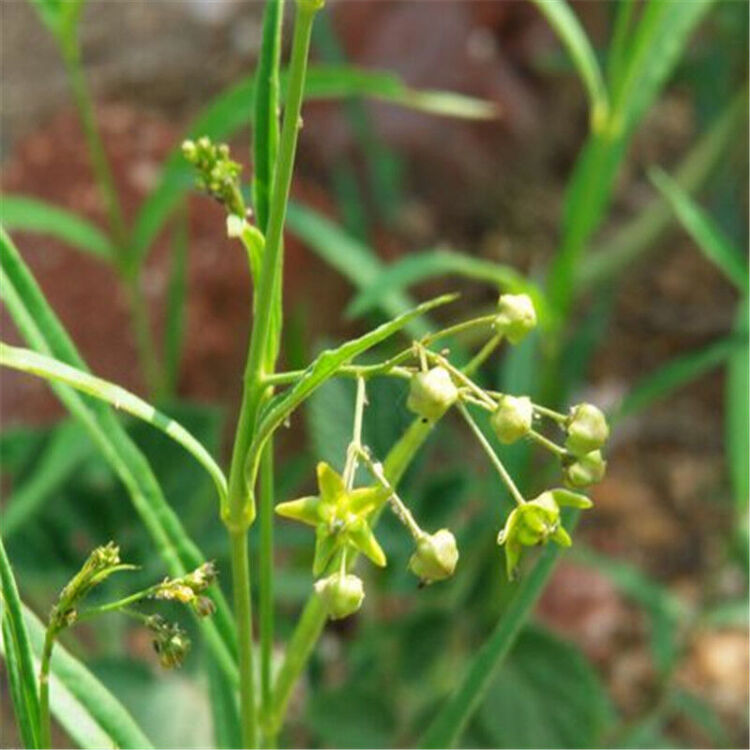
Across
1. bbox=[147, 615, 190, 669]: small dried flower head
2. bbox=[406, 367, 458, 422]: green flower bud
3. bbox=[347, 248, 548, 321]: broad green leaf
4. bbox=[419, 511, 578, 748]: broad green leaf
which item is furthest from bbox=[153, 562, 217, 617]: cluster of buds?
bbox=[347, 248, 548, 321]: broad green leaf

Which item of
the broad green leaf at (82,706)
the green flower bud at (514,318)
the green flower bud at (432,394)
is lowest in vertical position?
the broad green leaf at (82,706)

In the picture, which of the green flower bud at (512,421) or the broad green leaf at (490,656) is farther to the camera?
the broad green leaf at (490,656)

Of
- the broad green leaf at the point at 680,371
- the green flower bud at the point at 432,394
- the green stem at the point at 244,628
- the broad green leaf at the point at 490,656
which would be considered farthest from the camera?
the broad green leaf at the point at 680,371

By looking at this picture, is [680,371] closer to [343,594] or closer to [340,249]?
[340,249]

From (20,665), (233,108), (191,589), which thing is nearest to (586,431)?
(191,589)

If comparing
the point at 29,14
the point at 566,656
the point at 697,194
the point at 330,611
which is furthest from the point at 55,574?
the point at 29,14

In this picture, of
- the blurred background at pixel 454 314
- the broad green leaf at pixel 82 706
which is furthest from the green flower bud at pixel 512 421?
the blurred background at pixel 454 314

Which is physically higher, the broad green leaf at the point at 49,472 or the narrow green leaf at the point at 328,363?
the narrow green leaf at the point at 328,363

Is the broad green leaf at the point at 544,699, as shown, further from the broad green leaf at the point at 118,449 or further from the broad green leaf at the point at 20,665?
the broad green leaf at the point at 20,665

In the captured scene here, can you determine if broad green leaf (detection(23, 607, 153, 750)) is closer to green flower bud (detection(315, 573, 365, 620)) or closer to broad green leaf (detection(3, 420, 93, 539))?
green flower bud (detection(315, 573, 365, 620))
